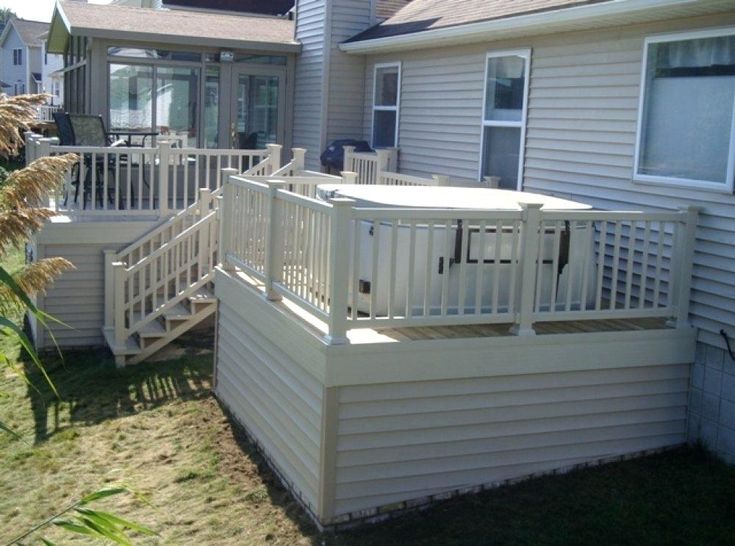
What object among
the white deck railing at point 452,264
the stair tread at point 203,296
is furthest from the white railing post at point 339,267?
the stair tread at point 203,296

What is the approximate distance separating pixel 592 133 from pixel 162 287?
506 cm

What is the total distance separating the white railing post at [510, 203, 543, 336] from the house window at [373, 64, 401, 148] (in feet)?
20.7

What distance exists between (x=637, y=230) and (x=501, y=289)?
1649mm

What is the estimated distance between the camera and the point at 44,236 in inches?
392

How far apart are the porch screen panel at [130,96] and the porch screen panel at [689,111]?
8.26 metres

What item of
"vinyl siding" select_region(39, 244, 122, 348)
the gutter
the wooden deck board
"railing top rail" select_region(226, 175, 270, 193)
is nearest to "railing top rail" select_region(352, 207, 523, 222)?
the wooden deck board

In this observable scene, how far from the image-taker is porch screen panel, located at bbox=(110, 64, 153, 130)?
13320 millimetres

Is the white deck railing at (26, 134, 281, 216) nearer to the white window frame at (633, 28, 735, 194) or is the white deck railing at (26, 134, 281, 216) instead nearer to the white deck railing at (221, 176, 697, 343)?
the white deck railing at (221, 176, 697, 343)

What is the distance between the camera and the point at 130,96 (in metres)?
13.4

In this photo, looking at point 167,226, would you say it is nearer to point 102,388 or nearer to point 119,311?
point 119,311

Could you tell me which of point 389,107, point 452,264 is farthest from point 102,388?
point 389,107

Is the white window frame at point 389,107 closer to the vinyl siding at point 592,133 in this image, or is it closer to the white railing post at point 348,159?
the white railing post at point 348,159

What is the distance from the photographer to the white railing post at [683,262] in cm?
639

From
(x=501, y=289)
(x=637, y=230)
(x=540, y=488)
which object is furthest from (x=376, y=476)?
(x=637, y=230)
